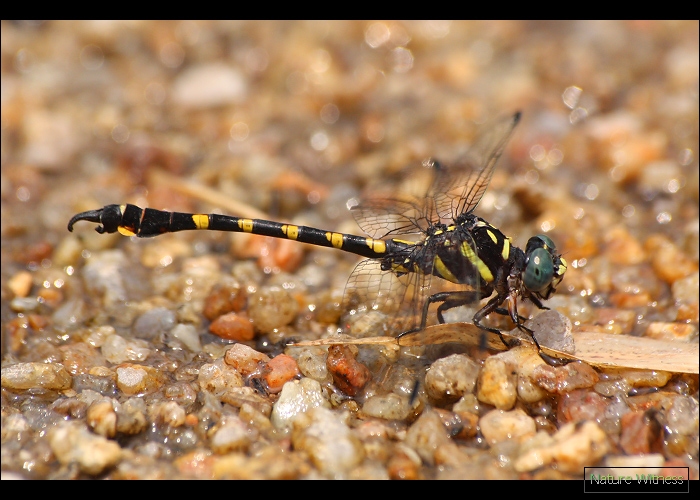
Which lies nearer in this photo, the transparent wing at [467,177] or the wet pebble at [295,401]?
the wet pebble at [295,401]

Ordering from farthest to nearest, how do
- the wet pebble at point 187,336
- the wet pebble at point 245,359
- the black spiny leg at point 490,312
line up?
the wet pebble at point 187,336, the black spiny leg at point 490,312, the wet pebble at point 245,359

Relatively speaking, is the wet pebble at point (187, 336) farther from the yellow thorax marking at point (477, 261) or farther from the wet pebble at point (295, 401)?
the yellow thorax marking at point (477, 261)

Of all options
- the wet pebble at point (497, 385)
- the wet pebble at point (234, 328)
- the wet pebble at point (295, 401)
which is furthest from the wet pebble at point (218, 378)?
the wet pebble at point (497, 385)

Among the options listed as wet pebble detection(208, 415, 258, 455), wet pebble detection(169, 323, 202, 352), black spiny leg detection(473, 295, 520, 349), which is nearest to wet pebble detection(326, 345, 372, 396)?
wet pebble detection(208, 415, 258, 455)

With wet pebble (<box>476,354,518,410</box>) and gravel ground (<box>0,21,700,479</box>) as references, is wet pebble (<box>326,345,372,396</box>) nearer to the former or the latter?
gravel ground (<box>0,21,700,479</box>)

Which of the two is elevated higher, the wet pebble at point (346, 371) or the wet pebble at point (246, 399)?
the wet pebble at point (346, 371)

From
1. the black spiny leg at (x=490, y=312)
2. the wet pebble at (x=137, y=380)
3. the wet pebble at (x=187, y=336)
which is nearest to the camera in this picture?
the wet pebble at (x=137, y=380)

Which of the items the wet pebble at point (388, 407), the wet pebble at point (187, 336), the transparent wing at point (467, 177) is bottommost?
the wet pebble at point (388, 407)
